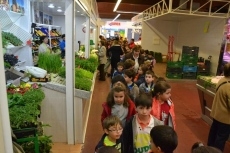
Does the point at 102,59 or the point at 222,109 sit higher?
the point at 102,59

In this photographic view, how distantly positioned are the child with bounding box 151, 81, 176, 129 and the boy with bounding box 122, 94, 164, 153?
0.88ft

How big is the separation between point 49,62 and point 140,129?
2378 millimetres

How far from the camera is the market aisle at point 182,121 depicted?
3693 millimetres

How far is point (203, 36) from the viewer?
10.6 meters

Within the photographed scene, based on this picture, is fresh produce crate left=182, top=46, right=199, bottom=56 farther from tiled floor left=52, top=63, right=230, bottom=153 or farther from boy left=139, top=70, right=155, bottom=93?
boy left=139, top=70, right=155, bottom=93

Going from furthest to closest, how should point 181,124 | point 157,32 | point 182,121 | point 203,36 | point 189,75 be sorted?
point 157,32 < point 203,36 < point 189,75 < point 182,121 < point 181,124

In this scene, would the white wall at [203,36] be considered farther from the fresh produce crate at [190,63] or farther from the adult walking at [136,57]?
the adult walking at [136,57]

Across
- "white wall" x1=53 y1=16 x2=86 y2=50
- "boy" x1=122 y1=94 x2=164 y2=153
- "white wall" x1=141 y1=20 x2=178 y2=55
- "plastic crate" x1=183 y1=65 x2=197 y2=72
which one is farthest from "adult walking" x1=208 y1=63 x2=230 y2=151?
"white wall" x1=141 y1=20 x2=178 y2=55

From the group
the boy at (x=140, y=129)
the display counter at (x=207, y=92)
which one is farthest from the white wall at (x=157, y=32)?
the boy at (x=140, y=129)

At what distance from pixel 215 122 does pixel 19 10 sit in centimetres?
455

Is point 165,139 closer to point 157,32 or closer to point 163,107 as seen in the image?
point 163,107

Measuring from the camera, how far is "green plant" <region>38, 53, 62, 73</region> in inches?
147

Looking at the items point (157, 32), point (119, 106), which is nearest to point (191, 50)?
point (157, 32)

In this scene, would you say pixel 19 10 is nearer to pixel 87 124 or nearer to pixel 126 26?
pixel 87 124
